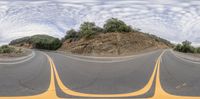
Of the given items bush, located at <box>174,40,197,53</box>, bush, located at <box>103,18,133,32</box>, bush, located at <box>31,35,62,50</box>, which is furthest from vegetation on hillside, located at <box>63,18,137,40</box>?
bush, located at <box>174,40,197,53</box>

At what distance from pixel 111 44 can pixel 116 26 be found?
41.1ft

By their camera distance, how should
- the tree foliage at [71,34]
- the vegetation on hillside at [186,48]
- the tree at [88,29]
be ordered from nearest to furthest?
the vegetation on hillside at [186,48] < the tree at [88,29] < the tree foliage at [71,34]

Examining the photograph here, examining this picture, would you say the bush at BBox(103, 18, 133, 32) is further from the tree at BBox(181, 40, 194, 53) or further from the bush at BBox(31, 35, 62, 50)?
the tree at BBox(181, 40, 194, 53)

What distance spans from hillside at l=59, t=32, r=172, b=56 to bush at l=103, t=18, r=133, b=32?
2.77 meters

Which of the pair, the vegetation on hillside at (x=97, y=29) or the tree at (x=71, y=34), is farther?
the tree at (x=71, y=34)

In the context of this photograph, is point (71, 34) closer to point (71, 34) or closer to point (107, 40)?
point (71, 34)

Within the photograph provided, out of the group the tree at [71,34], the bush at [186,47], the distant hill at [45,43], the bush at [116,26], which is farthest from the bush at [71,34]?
the bush at [186,47]

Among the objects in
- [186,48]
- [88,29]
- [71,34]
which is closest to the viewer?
[186,48]

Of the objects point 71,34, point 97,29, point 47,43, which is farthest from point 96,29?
point 47,43

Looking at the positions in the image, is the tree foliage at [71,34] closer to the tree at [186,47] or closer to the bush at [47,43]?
the bush at [47,43]

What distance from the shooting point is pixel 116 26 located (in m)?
95.7

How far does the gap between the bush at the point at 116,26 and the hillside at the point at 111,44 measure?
277 centimetres

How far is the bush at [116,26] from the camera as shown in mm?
95625

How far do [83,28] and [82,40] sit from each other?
5.42 meters
